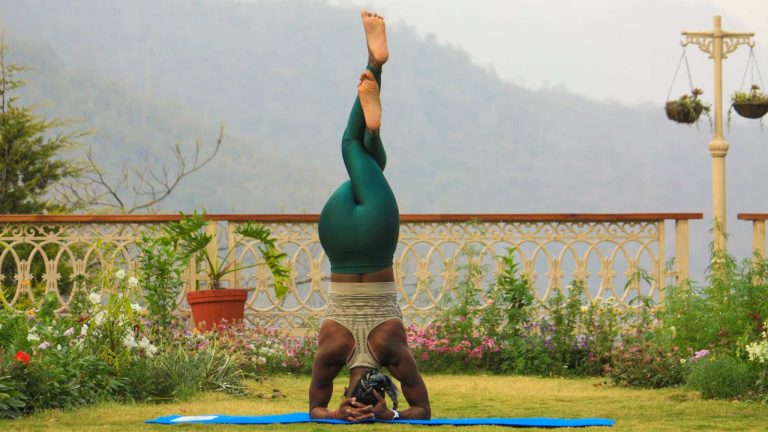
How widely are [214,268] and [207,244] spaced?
0.29m

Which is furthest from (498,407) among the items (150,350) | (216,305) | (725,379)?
(216,305)

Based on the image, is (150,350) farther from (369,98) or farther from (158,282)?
(369,98)

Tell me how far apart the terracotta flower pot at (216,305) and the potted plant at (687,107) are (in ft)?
23.7

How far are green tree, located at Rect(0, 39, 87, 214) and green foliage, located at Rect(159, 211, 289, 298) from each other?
552 centimetres

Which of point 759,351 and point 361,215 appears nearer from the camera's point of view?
point 361,215

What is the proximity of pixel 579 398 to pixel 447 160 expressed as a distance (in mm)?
16733

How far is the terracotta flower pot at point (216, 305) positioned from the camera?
31.3ft

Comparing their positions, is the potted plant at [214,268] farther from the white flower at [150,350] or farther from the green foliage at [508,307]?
the white flower at [150,350]

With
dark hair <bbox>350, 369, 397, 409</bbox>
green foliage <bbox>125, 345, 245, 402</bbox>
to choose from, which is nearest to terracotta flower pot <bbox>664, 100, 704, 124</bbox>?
green foliage <bbox>125, 345, 245, 402</bbox>

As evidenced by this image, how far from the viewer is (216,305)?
378 inches

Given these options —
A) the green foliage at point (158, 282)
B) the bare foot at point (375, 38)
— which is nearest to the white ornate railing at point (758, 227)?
the green foliage at point (158, 282)

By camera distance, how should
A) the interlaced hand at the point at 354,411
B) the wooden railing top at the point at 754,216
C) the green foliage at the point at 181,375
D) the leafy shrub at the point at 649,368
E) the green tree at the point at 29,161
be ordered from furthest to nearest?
the green tree at the point at 29,161, the wooden railing top at the point at 754,216, the leafy shrub at the point at 649,368, the green foliage at the point at 181,375, the interlaced hand at the point at 354,411

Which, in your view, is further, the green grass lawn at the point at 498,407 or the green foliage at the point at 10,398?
the green foliage at the point at 10,398

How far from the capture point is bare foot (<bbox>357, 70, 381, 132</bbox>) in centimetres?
543
